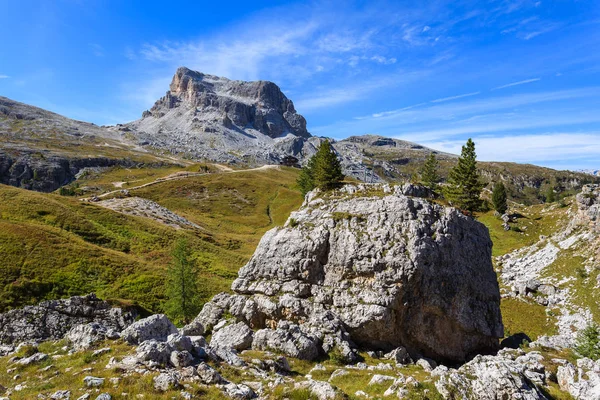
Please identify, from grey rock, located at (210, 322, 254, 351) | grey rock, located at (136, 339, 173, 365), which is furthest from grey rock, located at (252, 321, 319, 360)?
grey rock, located at (136, 339, 173, 365)

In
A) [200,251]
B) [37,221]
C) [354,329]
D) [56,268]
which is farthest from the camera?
[200,251]

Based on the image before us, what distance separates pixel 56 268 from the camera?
45094 mm

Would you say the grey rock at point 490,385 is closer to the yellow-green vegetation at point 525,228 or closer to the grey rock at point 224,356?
the grey rock at point 224,356

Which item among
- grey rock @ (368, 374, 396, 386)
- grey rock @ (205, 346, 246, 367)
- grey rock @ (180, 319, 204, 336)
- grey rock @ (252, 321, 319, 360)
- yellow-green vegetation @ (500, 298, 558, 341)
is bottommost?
yellow-green vegetation @ (500, 298, 558, 341)

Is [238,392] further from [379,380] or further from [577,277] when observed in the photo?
[577,277]

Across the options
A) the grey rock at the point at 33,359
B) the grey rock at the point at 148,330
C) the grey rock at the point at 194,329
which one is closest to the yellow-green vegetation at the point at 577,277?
the grey rock at the point at 194,329

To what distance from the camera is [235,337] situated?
28.7m

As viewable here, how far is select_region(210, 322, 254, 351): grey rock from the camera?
27.9m

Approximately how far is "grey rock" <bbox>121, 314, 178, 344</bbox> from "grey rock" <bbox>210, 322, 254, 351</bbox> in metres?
4.46

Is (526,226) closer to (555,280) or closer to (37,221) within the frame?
(555,280)

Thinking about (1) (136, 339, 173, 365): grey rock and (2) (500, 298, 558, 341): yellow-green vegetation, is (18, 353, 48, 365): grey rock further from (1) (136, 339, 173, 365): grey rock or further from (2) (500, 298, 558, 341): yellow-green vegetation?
(2) (500, 298, 558, 341): yellow-green vegetation

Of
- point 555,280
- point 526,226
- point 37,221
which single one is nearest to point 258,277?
point 555,280

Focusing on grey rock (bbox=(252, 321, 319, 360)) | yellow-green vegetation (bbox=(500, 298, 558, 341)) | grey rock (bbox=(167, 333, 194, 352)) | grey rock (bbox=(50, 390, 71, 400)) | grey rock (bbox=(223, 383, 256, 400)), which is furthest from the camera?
yellow-green vegetation (bbox=(500, 298, 558, 341))

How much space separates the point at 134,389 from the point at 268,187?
160 m
